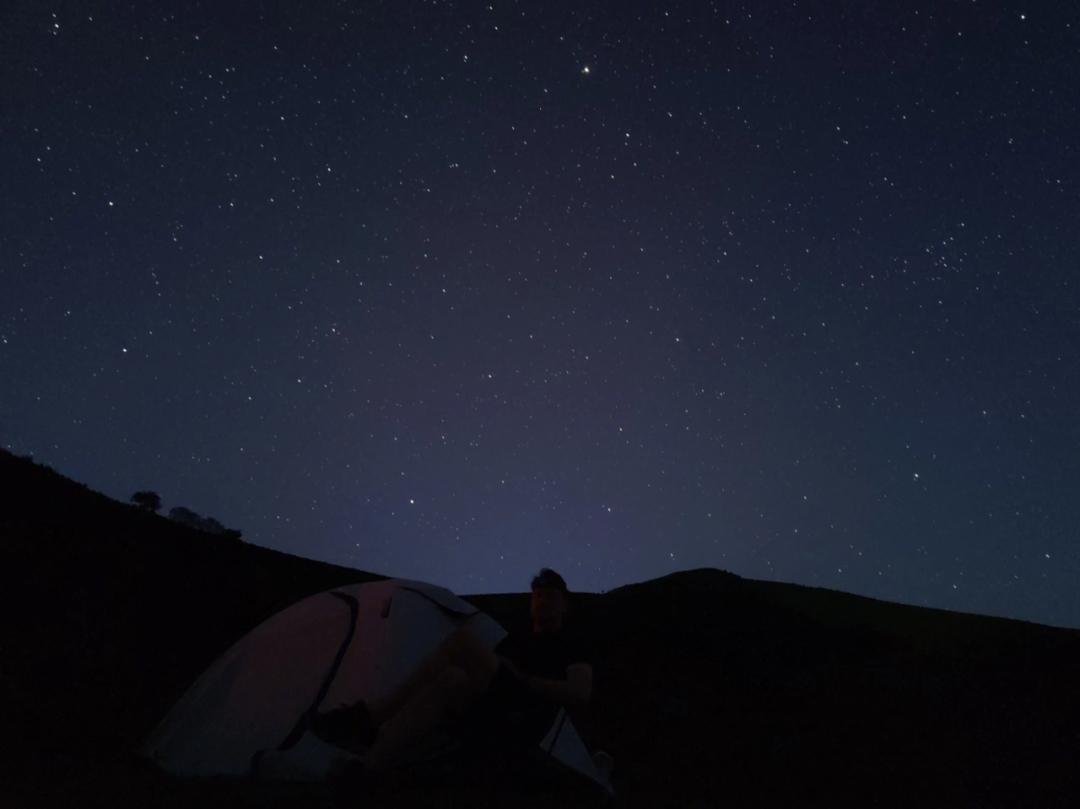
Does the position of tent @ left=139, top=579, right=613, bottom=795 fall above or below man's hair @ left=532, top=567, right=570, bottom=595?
below

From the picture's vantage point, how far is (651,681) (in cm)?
938

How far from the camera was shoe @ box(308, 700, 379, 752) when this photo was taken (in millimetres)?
3689

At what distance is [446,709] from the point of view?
4090 millimetres

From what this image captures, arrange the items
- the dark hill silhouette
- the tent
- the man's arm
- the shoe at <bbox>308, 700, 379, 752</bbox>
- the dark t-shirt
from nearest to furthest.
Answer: the shoe at <bbox>308, 700, 379, 752</bbox>
the man's arm
the dark t-shirt
the tent
the dark hill silhouette

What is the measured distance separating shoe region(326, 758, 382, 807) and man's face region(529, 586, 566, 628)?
1.20m

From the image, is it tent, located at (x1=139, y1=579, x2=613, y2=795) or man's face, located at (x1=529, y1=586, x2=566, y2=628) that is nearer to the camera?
man's face, located at (x1=529, y1=586, x2=566, y2=628)

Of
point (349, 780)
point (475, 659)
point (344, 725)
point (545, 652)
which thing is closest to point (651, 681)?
point (545, 652)

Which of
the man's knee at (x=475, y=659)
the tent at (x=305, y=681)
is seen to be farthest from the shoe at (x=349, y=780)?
the man's knee at (x=475, y=659)

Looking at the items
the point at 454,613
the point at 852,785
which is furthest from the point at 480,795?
the point at 852,785

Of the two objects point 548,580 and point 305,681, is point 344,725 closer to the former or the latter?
point 548,580

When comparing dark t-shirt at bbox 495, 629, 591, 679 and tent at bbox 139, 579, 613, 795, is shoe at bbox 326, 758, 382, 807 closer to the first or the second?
tent at bbox 139, 579, 613, 795

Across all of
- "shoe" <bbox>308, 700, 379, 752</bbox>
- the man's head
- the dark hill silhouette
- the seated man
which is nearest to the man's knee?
the seated man

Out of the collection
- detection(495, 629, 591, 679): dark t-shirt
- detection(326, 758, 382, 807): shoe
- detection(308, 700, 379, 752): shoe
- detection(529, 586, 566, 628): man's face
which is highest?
detection(529, 586, 566, 628): man's face

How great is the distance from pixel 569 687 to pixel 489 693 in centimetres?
46
